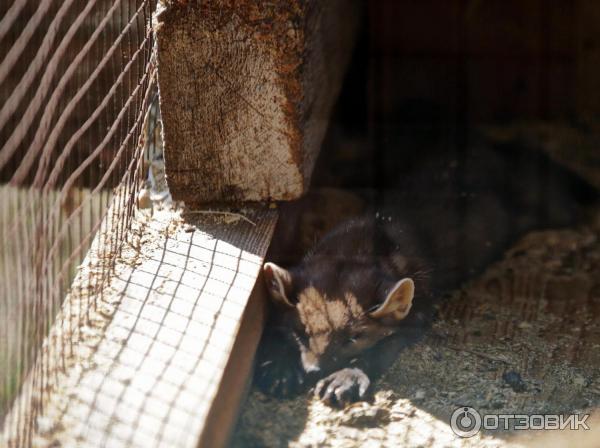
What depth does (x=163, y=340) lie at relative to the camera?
2.41 meters

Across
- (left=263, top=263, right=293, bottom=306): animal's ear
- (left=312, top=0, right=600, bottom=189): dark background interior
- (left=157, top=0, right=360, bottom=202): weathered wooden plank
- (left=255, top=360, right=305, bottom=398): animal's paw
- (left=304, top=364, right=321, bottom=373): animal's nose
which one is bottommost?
(left=255, top=360, right=305, bottom=398): animal's paw

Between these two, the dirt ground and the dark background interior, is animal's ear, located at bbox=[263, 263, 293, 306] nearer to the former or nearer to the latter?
the dirt ground

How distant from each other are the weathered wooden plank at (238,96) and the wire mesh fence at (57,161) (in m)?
0.16

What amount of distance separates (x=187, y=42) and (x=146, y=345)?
1051 mm

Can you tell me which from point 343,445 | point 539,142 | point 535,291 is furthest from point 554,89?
point 343,445

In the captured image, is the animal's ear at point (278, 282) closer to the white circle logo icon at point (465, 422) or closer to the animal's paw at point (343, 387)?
the animal's paw at point (343, 387)

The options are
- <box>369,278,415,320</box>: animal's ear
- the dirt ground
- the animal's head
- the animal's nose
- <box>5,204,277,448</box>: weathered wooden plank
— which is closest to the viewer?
<box>5,204,277,448</box>: weathered wooden plank

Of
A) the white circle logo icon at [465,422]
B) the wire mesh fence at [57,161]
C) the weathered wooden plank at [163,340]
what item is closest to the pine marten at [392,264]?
the weathered wooden plank at [163,340]

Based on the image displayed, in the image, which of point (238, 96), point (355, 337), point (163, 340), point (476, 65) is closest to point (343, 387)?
point (355, 337)

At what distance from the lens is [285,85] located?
9.16 feet

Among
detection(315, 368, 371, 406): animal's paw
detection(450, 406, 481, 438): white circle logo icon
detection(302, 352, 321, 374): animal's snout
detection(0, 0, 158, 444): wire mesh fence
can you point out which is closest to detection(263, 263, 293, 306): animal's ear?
detection(302, 352, 321, 374): animal's snout

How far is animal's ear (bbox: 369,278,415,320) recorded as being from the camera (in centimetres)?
302

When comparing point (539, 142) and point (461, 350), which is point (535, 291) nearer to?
point (461, 350)

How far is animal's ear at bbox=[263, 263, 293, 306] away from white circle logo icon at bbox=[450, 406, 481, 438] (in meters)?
0.76
